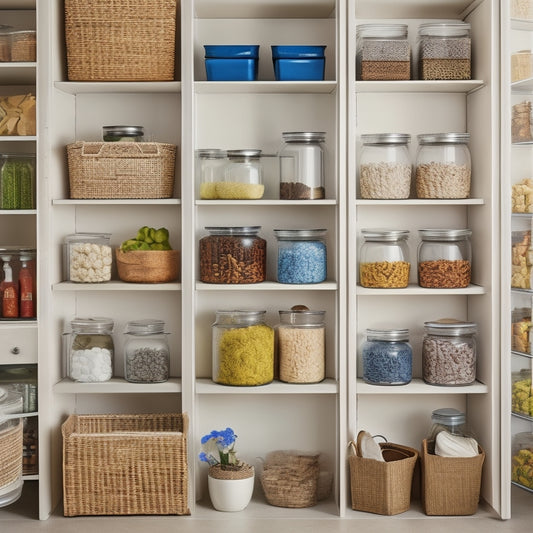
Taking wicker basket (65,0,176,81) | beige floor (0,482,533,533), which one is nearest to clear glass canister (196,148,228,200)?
wicker basket (65,0,176,81)

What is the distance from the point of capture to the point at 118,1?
3.65 meters

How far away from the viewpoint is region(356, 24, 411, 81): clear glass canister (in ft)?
12.3

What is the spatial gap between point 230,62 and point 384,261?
109 cm

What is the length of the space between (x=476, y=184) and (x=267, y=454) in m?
1.55

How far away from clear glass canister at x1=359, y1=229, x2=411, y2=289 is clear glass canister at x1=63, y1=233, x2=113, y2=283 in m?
1.12

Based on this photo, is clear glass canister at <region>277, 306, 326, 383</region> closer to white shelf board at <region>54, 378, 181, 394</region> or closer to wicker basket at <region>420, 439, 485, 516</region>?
white shelf board at <region>54, 378, 181, 394</region>

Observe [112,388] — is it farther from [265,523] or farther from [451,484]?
[451,484]

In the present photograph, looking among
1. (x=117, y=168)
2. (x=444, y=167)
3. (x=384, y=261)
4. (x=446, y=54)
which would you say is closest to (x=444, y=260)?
(x=384, y=261)

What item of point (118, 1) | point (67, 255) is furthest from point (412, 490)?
point (118, 1)

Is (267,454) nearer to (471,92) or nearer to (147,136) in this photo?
(147,136)

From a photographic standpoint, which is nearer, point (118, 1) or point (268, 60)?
point (118, 1)

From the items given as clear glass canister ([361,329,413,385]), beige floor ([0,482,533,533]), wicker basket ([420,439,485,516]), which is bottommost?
beige floor ([0,482,533,533])

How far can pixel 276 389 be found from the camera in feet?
12.2

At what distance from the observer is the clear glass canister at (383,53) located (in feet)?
12.3
